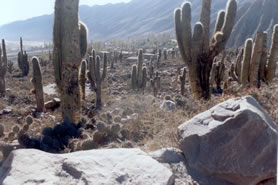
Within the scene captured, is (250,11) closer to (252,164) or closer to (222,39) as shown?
(222,39)

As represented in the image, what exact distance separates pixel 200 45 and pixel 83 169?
708cm

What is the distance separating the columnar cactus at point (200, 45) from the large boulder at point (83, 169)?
6.45m

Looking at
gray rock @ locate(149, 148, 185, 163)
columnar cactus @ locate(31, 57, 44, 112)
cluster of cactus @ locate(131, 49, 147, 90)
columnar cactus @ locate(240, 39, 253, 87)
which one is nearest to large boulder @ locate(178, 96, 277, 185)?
gray rock @ locate(149, 148, 185, 163)

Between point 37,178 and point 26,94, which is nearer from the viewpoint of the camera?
point 37,178

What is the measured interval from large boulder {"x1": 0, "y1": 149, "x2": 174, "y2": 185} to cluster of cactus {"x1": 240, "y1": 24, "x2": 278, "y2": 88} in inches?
300

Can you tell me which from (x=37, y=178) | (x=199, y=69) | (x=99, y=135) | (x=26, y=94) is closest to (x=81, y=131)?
(x=99, y=135)

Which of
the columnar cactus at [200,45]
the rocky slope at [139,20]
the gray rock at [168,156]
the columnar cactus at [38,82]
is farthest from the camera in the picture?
the rocky slope at [139,20]

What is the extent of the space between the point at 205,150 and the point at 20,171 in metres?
2.15

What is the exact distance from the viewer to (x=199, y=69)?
9.69 m

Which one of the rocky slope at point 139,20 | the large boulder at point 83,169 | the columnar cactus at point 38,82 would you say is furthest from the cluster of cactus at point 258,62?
the rocky slope at point 139,20

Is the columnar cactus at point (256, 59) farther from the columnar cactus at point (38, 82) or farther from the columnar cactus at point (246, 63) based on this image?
the columnar cactus at point (38, 82)

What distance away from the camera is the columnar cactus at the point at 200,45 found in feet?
31.4

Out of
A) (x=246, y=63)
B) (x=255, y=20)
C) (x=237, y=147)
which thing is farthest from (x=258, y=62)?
(x=255, y=20)

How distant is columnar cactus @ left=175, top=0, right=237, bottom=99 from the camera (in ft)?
31.4
